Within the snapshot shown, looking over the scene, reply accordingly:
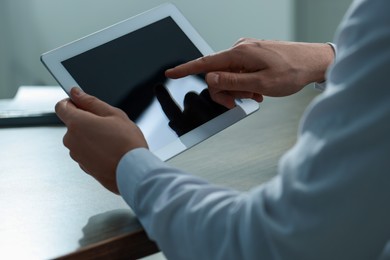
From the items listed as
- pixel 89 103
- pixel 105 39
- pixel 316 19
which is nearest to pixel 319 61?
pixel 105 39

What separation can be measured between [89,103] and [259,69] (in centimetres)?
38

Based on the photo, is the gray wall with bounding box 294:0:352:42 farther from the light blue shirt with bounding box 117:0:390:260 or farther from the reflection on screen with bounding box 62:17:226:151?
the light blue shirt with bounding box 117:0:390:260

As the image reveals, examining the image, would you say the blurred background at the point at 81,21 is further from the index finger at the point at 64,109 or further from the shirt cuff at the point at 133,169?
the shirt cuff at the point at 133,169

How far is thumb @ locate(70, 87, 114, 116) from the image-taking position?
1065 millimetres

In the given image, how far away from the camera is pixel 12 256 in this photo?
97cm

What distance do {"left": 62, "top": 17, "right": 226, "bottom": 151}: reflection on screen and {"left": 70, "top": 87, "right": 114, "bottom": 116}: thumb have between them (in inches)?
1.9

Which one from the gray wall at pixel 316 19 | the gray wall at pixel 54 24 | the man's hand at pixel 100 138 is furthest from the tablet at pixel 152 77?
the gray wall at pixel 316 19

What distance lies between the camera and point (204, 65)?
129 cm

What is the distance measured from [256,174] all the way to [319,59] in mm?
294

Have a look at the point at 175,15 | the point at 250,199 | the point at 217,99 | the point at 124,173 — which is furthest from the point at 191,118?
the point at 250,199

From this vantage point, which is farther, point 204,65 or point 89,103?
point 204,65

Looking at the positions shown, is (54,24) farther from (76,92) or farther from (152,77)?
(76,92)

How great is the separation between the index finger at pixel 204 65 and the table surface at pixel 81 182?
16 centimetres

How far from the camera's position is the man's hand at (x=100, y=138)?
3.26 ft
